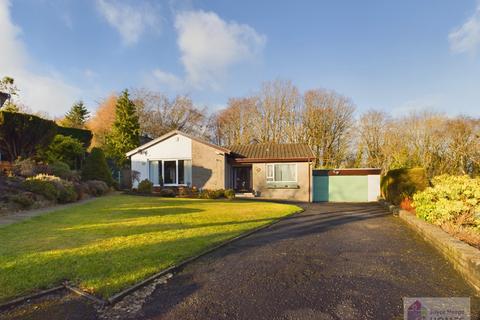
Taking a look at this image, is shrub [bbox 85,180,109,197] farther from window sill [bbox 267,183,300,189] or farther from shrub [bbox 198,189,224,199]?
window sill [bbox 267,183,300,189]

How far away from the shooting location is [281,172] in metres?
19.6

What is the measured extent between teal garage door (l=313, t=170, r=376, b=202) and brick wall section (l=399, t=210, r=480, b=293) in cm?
1370

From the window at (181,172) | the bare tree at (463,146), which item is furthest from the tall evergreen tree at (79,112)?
the bare tree at (463,146)

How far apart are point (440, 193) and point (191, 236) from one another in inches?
281

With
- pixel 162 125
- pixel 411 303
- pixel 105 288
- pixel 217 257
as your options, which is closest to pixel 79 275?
pixel 105 288

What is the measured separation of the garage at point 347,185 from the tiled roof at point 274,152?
2268mm

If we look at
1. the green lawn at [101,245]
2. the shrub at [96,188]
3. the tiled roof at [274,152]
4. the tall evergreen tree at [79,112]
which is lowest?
the green lawn at [101,245]

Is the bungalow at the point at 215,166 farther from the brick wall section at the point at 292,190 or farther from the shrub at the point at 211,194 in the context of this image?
the shrub at the point at 211,194

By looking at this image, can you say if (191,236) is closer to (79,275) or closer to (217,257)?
(217,257)

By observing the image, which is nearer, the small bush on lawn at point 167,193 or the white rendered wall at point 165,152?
the small bush on lawn at point 167,193

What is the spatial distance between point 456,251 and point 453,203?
275 cm

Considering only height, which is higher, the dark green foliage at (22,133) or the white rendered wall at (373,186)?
the dark green foliage at (22,133)

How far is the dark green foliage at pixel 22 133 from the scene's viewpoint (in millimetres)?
14413

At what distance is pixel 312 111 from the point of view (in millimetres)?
30406
